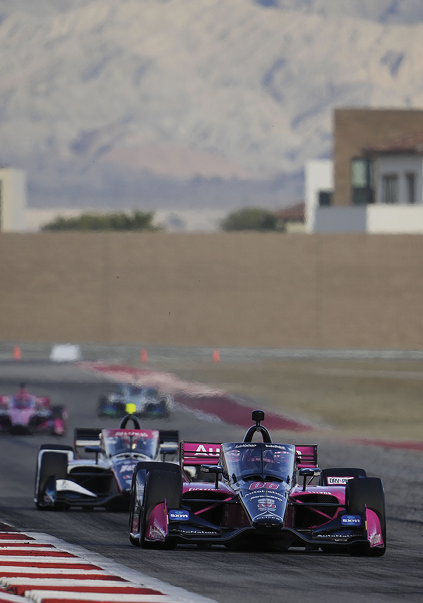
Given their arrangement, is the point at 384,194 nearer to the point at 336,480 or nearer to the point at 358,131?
the point at 358,131

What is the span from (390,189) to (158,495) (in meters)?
53.4

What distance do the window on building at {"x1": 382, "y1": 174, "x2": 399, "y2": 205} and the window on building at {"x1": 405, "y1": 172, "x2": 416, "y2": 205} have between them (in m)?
0.84

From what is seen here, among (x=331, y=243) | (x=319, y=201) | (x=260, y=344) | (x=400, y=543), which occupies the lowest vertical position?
(x=400, y=543)

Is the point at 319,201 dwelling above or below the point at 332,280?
above

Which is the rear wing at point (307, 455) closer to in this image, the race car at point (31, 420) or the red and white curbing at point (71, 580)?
the red and white curbing at point (71, 580)

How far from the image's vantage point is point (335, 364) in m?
46.2

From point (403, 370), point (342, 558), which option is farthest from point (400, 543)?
Result: point (403, 370)

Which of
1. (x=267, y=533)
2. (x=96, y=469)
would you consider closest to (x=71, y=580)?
(x=267, y=533)

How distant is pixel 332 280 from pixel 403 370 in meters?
10.6

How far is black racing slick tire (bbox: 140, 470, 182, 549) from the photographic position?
33.6 ft

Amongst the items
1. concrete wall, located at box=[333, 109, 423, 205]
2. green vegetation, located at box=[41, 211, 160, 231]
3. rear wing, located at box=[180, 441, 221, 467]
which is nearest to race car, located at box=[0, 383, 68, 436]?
rear wing, located at box=[180, 441, 221, 467]

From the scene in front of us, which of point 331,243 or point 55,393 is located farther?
point 331,243

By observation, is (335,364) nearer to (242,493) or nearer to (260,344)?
(260,344)

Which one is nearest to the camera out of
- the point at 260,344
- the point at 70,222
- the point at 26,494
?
the point at 26,494
